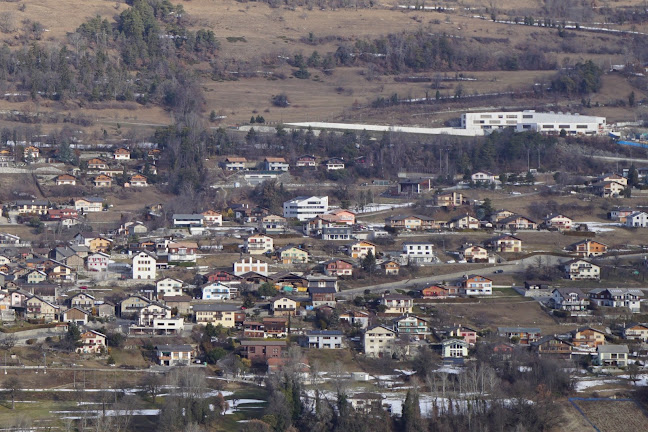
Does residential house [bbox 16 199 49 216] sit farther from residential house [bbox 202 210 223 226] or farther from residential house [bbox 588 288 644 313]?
residential house [bbox 588 288 644 313]

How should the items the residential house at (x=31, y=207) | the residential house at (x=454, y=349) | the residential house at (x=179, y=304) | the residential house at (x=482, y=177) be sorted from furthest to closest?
the residential house at (x=482, y=177)
the residential house at (x=31, y=207)
the residential house at (x=179, y=304)
the residential house at (x=454, y=349)

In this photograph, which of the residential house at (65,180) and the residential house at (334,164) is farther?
the residential house at (334,164)

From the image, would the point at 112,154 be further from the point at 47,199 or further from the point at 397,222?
the point at 397,222

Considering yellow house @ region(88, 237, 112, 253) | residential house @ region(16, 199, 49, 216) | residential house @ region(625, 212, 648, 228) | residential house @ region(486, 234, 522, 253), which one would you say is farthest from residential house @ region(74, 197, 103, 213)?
residential house @ region(625, 212, 648, 228)

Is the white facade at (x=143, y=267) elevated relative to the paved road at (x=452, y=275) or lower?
elevated

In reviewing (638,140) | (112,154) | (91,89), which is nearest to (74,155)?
(112,154)

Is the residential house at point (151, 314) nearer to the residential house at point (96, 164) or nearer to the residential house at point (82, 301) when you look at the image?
the residential house at point (82, 301)

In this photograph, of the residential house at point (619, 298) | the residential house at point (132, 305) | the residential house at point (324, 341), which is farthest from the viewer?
the residential house at point (619, 298)

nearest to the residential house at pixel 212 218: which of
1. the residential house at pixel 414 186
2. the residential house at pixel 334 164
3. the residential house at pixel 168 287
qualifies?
the residential house at pixel 414 186
